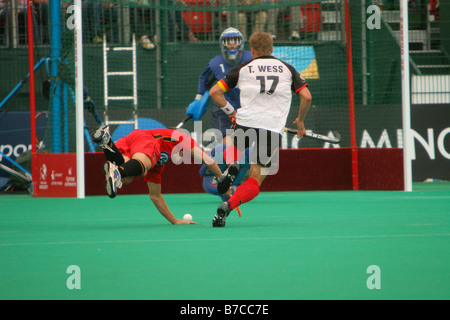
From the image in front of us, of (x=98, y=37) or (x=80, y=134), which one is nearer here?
(x=80, y=134)

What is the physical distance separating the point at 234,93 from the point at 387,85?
165 inches

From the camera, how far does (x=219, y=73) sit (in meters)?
9.15

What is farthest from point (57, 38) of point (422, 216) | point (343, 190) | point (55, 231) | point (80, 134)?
point (422, 216)

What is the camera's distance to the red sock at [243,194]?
575 centimetres

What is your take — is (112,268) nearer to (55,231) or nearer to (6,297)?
(6,297)

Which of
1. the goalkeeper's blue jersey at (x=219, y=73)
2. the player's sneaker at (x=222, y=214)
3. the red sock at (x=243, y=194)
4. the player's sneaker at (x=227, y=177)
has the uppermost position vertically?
the goalkeeper's blue jersey at (x=219, y=73)

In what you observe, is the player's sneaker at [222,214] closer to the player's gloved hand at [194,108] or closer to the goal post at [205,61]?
the player's gloved hand at [194,108]

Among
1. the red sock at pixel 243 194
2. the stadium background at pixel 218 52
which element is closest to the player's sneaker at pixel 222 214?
the red sock at pixel 243 194

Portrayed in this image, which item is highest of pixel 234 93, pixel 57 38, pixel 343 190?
pixel 57 38

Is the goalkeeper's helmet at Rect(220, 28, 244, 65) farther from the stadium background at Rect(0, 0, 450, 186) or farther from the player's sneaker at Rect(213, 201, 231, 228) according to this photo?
the player's sneaker at Rect(213, 201, 231, 228)

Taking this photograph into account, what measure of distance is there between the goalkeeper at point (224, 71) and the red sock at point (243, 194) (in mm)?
3042

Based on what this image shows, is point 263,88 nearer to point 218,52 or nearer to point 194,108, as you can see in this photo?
point 194,108

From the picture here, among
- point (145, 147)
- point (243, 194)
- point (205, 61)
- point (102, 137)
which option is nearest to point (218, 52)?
point (205, 61)

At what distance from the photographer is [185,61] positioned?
1260cm
